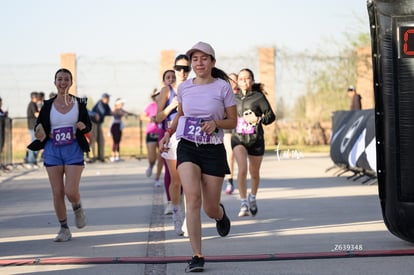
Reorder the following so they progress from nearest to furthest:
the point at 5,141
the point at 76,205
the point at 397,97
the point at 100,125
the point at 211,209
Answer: the point at 211,209 < the point at 397,97 < the point at 76,205 < the point at 5,141 < the point at 100,125

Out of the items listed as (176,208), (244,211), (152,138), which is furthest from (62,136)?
(152,138)

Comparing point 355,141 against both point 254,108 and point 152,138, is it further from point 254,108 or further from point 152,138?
point 254,108

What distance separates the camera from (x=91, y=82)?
1528 inches

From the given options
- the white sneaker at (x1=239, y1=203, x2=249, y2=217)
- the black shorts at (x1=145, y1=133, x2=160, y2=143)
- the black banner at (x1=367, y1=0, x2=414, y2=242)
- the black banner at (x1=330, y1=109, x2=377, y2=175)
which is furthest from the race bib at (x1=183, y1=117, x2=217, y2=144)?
the black shorts at (x1=145, y1=133, x2=160, y2=143)

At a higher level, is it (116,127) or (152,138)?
(116,127)

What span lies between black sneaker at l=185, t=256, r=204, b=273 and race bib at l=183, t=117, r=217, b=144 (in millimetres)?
1081

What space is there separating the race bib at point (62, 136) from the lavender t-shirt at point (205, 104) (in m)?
2.06

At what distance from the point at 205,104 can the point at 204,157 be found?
1.52 feet

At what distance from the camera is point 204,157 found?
9.44 metres

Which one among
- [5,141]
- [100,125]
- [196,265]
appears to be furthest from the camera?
[100,125]

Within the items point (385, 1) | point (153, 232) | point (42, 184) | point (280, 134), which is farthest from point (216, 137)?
point (280, 134)

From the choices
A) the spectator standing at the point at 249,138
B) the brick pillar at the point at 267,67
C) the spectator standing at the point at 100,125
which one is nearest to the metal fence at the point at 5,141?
the spectator standing at the point at 100,125

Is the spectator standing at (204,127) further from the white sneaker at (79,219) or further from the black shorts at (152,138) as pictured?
the black shorts at (152,138)

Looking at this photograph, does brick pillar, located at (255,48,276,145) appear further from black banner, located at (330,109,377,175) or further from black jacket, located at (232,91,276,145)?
black jacket, located at (232,91,276,145)
